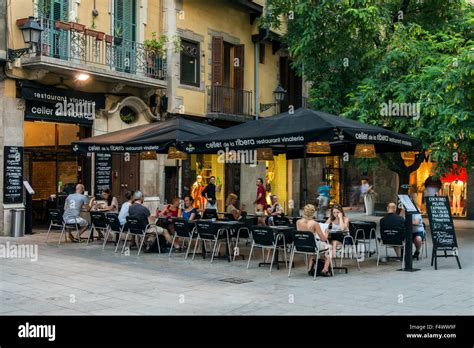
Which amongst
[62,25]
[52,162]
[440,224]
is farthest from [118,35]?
[440,224]

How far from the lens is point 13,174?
647 inches

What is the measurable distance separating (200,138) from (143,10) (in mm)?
8739

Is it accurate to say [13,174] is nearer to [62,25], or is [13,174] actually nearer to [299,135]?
[62,25]

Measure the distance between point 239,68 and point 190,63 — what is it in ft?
9.37

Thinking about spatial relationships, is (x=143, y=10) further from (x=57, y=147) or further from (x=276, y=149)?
(x=276, y=149)

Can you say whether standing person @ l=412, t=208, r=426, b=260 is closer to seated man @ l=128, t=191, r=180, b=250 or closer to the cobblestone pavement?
the cobblestone pavement

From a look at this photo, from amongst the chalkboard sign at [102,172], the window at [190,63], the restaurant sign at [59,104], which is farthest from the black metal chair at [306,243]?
the window at [190,63]

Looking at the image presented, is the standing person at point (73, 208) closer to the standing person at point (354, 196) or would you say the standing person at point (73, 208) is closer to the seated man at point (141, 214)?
the seated man at point (141, 214)

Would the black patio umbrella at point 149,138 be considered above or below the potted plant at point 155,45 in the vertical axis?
below

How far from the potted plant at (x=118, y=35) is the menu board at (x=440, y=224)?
10794 mm

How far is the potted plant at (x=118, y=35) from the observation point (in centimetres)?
1866

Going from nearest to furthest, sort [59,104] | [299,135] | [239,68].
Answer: [299,135] → [59,104] → [239,68]

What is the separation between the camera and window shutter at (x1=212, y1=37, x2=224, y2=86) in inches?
890

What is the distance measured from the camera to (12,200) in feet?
53.8
